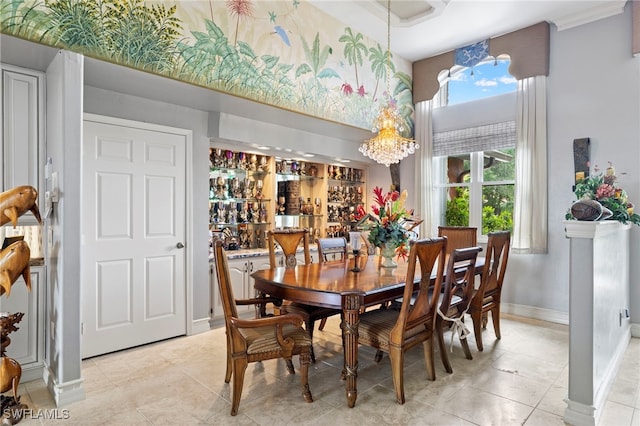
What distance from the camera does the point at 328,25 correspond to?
160 inches

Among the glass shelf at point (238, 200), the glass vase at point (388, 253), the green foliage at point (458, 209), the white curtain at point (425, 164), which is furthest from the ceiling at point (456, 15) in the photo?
the glass vase at point (388, 253)

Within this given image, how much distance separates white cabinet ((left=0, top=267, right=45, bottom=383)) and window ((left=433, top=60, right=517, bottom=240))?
4671 mm

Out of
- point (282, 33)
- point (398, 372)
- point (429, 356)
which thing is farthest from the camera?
point (282, 33)

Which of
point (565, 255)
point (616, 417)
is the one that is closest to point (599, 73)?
point (565, 255)

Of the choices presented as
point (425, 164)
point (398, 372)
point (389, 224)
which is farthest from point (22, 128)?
point (425, 164)

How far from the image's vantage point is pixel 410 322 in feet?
8.01

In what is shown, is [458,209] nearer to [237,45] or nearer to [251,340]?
Result: [237,45]

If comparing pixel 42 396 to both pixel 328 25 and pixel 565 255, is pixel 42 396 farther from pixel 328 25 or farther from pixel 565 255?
pixel 565 255

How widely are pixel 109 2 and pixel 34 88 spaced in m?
0.88

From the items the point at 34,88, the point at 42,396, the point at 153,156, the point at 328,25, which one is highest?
the point at 328,25

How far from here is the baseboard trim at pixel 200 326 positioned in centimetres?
383

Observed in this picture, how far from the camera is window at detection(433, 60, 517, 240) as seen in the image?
479 centimetres

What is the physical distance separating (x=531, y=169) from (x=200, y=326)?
4.23m

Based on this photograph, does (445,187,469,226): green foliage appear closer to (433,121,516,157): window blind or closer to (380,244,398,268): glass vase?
(433,121,516,157): window blind
